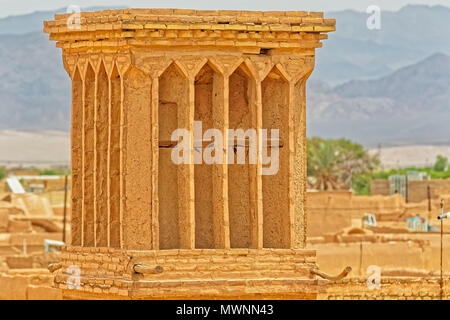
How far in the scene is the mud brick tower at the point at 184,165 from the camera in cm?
1055

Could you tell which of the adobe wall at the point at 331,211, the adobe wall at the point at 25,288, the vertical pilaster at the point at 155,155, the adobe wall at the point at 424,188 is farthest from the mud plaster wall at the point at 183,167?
the adobe wall at the point at 424,188

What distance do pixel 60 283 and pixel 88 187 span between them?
839 millimetres

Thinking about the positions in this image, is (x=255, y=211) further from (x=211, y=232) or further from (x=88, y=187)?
(x=88, y=187)

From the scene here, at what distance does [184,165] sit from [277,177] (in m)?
0.81

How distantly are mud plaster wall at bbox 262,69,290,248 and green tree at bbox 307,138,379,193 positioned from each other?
1959 inches

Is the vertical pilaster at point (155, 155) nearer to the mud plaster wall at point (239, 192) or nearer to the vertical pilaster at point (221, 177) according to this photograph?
the vertical pilaster at point (221, 177)

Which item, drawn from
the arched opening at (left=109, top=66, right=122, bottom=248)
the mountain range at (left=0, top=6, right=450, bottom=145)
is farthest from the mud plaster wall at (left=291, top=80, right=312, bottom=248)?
the mountain range at (left=0, top=6, right=450, bottom=145)

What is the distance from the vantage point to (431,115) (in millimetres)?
176625

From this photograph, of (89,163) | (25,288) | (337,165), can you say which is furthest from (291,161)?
(337,165)

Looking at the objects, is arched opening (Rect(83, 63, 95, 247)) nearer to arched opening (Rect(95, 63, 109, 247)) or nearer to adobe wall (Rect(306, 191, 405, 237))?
arched opening (Rect(95, 63, 109, 247))

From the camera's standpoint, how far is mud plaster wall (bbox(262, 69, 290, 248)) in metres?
10.9

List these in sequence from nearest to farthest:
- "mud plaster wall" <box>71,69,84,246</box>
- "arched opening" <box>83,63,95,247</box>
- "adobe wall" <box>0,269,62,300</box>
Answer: "arched opening" <box>83,63,95,247</box>
"mud plaster wall" <box>71,69,84,246</box>
"adobe wall" <box>0,269,62,300</box>

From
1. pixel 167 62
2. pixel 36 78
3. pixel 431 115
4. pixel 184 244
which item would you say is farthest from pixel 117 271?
pixel 36 78

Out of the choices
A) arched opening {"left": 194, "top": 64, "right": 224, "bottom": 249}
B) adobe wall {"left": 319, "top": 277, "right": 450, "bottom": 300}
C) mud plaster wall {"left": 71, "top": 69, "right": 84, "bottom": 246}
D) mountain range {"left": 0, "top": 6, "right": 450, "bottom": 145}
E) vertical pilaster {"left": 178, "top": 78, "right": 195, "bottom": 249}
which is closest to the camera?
vertical pilaster {"left": 178, "top": 78, "right": 195, "bottom": 249}
